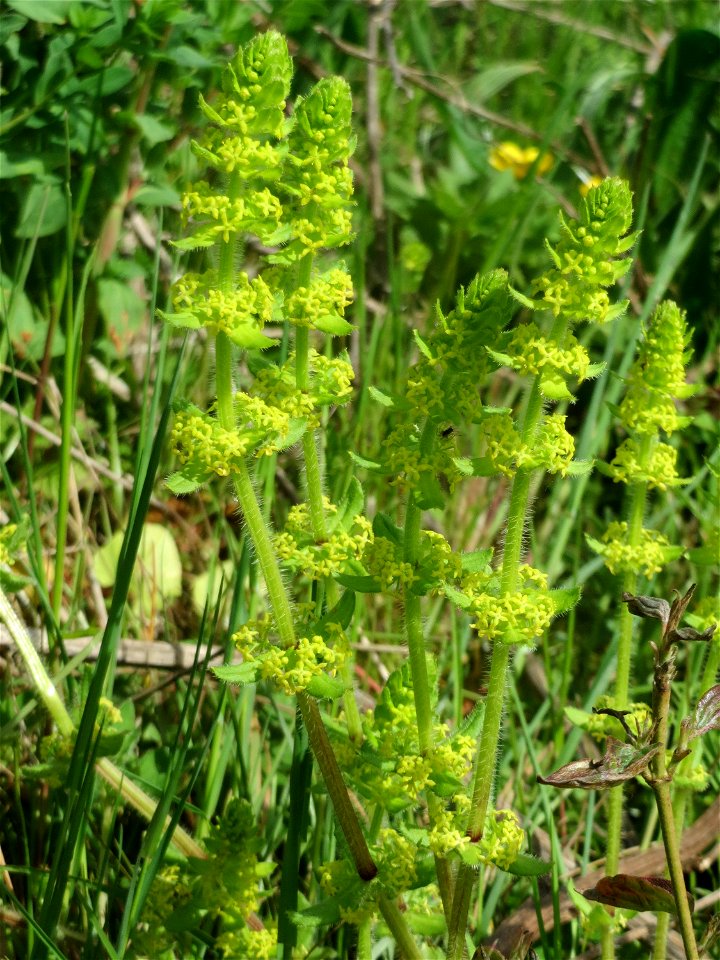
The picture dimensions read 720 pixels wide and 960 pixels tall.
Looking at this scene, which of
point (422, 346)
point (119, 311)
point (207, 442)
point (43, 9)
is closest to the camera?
point (422, 346)

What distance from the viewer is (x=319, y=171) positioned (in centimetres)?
150

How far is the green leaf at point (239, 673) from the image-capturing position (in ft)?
5.06

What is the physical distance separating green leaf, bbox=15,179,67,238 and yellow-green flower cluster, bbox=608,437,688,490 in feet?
5.88

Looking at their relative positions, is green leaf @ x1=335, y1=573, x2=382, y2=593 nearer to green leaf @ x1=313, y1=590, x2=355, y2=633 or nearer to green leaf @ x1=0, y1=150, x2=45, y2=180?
green leaf @ x1=313, y1=590, x2=355, y2=633

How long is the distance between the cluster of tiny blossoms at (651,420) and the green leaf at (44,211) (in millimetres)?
1791

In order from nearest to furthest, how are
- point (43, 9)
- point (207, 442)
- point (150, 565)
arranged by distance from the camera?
point (207, 442)
point (43, 9)
point (150, 565)

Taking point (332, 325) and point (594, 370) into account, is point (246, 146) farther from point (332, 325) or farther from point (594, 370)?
point (594, 370)

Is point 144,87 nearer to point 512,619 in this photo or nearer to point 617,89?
point 512,619

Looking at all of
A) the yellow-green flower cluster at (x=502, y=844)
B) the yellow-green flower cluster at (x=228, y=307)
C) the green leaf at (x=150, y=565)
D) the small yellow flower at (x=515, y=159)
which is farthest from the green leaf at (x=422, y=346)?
the small yellow flower at (x=515, y=159)

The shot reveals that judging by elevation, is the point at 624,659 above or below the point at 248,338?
below

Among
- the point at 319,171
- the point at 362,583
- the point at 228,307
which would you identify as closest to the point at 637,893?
the point at 362,583

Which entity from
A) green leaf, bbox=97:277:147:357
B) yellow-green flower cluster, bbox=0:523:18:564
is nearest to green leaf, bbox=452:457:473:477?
yellow-green flower cluster, bbox=0:523:18:564

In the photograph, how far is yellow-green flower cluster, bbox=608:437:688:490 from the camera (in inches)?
72.2

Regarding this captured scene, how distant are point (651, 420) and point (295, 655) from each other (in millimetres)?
709
